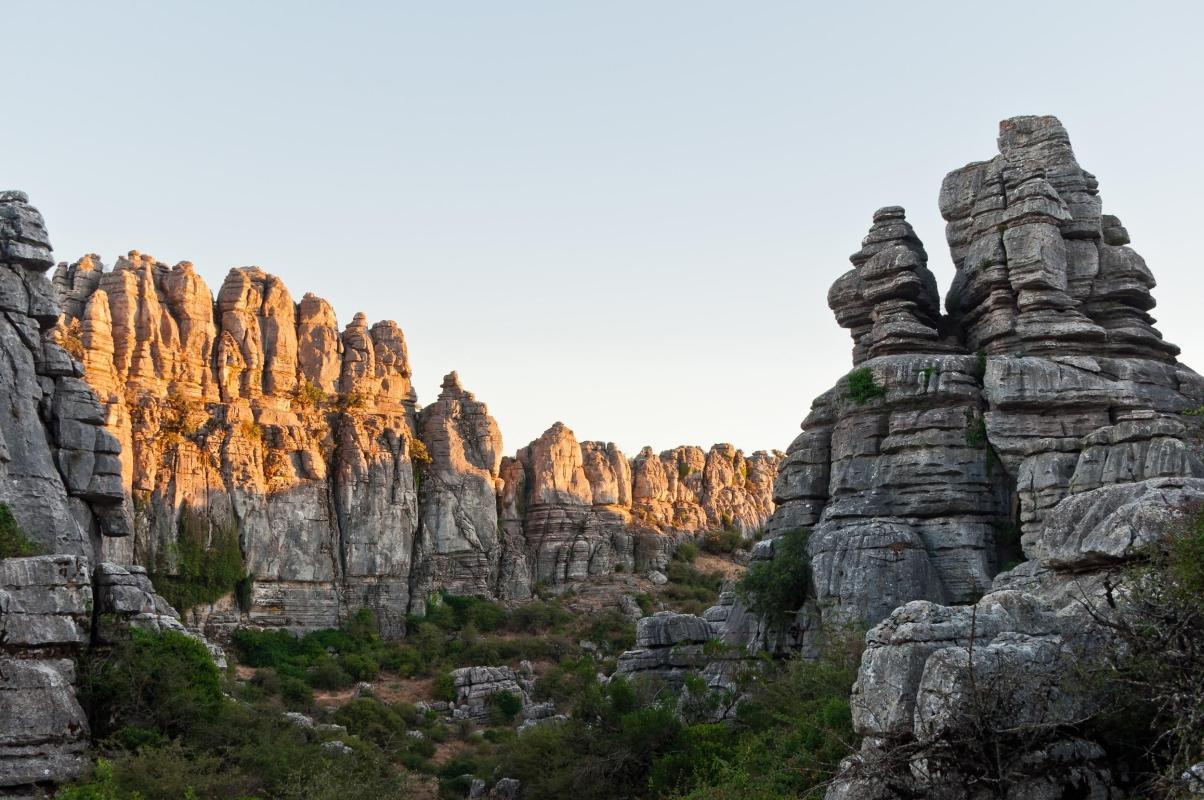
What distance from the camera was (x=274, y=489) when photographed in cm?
4947

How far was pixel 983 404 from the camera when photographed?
29.5 metres

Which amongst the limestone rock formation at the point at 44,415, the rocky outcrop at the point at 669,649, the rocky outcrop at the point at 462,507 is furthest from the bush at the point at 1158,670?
the rocky outcrop at the point at 462,507

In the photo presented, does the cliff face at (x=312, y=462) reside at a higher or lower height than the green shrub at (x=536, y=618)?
higher

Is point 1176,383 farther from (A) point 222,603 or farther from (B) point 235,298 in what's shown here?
(B) point 235,298

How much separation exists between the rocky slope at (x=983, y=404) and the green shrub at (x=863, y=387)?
0.14 feet

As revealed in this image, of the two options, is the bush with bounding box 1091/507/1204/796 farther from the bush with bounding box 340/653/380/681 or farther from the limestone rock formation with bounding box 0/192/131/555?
the bush with bounding box 340/653/380/681

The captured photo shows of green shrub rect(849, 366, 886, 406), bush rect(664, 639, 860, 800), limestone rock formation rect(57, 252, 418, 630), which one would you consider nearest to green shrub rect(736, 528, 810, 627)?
bush rect(664, 639, 860, 800)

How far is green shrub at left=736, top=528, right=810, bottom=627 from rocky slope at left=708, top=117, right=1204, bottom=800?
0.50 m

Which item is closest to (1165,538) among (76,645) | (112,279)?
(76,645)

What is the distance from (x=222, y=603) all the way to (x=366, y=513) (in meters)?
7.58

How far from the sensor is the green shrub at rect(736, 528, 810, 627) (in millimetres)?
29094

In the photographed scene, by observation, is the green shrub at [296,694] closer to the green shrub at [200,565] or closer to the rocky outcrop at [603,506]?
the green shrub at [200,565]

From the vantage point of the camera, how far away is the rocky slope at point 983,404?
2656 centimetres

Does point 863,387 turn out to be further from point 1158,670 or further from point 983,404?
point 1158,670
